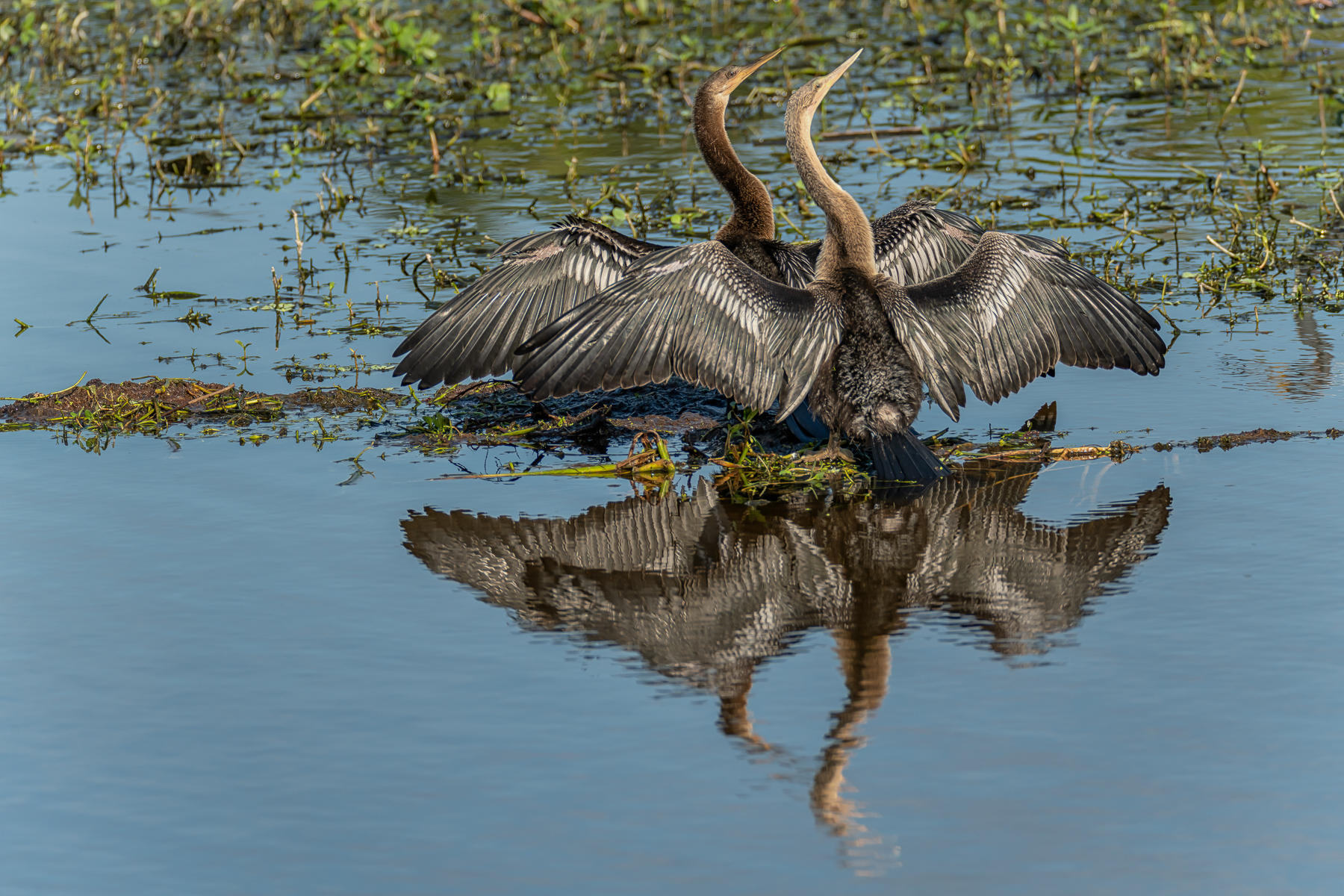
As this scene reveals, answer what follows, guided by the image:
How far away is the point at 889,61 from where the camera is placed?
13.9m

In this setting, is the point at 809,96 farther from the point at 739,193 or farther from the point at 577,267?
the point at 577,267

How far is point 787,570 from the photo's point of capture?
5430mm

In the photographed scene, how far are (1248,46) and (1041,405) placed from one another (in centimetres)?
748

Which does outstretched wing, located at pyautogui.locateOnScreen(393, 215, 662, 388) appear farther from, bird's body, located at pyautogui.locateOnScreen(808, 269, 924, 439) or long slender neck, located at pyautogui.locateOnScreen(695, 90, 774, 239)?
bird's body, located at pyautogui.locateOnScreen(808, 269, 924, 439)

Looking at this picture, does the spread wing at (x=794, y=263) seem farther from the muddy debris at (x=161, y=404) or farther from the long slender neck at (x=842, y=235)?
the muddy debris at (x=161, y=404)

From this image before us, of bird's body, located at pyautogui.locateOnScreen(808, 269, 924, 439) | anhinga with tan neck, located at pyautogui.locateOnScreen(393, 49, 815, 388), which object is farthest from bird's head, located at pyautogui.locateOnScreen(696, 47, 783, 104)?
bird's body, located at pyautogui.locateOnScreen(808, 269, 924, 439)

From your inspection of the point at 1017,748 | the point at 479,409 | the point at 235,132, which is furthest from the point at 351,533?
the point at 235,132

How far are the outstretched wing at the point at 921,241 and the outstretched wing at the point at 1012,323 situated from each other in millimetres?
716

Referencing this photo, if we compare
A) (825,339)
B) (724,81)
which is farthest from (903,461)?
(724,81)

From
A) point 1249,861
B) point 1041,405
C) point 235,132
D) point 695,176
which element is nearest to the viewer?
point 1249,861

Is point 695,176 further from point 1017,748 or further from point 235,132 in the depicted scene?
point 1017,748

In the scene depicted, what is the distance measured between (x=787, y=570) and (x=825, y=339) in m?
1.18

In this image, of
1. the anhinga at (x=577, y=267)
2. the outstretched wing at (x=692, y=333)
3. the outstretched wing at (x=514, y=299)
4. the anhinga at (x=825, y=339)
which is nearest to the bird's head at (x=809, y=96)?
the anhinga at (x=577, y=267)

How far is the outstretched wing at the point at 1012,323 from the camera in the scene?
20.8 ft
